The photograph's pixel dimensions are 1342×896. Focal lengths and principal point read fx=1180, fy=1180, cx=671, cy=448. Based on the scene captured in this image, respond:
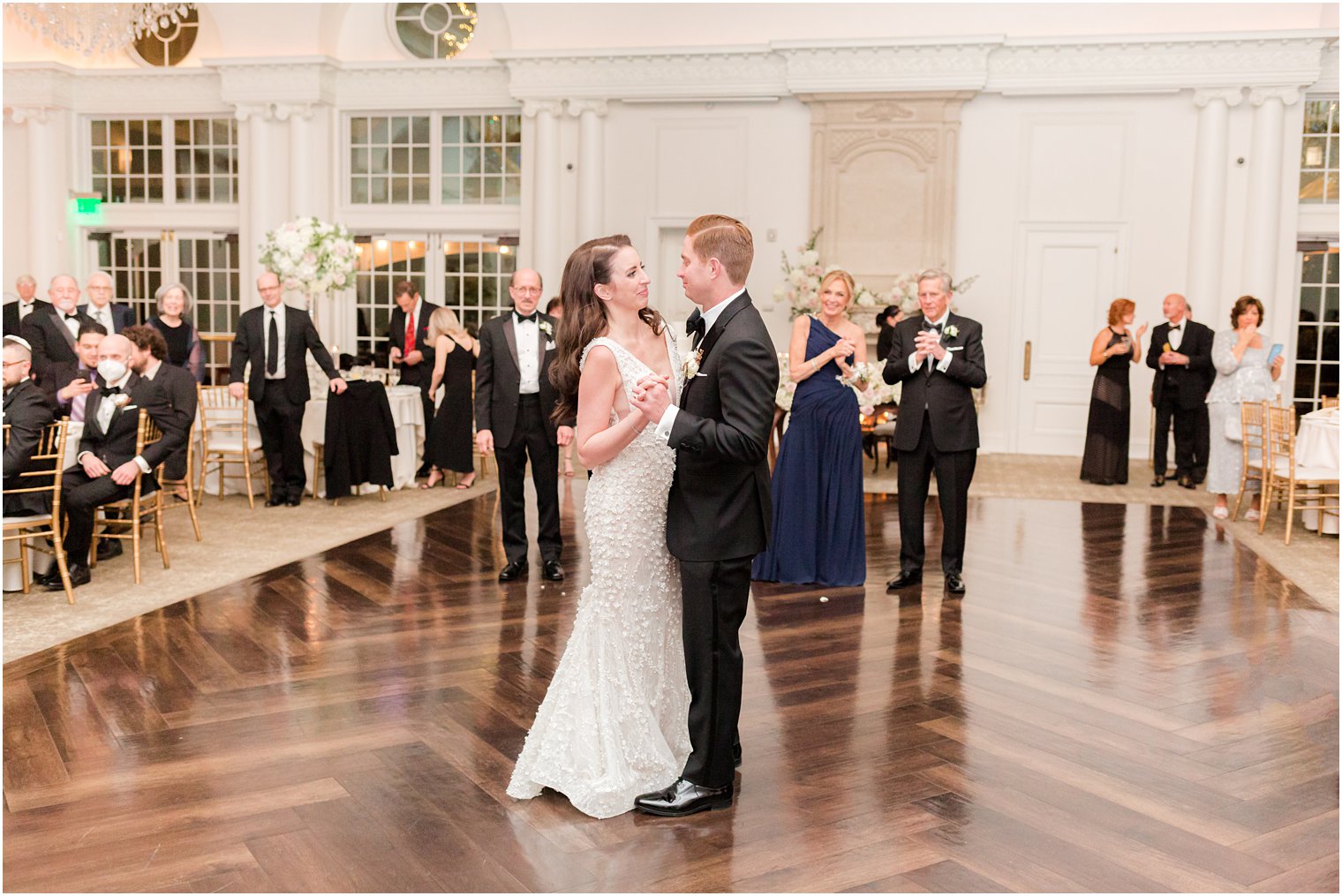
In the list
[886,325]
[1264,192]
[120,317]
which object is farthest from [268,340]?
[1264,192]

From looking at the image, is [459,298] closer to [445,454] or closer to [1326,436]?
[445,454]

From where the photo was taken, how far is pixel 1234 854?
3.21 m

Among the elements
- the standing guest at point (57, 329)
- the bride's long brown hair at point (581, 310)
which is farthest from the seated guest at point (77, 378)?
the bride's long brown hair at point (581, 310)

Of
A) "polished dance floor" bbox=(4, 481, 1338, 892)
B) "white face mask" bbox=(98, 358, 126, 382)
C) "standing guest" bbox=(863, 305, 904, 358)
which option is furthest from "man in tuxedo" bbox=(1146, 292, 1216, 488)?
"white face mask" bbox=(98, 358, 126, 382)

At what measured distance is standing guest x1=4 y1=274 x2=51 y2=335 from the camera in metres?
8.64

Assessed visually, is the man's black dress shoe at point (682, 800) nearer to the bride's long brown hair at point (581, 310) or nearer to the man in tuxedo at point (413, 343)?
the bride's long brown hair at point (581, 310)

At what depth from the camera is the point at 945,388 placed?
6020 millimetres

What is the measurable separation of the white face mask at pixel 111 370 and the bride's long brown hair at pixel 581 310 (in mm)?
3872

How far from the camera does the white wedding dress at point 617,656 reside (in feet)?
11.4

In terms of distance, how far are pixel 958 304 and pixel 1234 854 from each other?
Result: 952 cm

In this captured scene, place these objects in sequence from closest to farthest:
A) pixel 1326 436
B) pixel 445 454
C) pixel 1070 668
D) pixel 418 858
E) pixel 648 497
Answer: pixel 418 858 < pixel 648 497 < pixel 1070 668 < pixel 1326 436 < pixel 445 454

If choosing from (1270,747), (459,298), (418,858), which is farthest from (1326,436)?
(459,298)

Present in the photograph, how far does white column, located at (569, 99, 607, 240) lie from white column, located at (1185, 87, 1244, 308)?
5992 mm

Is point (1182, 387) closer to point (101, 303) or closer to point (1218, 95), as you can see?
point (1218, 95)
